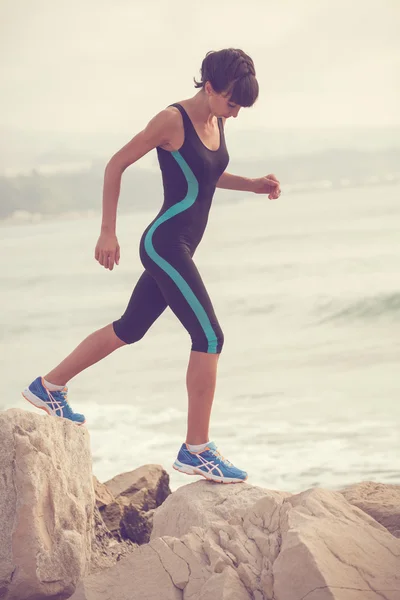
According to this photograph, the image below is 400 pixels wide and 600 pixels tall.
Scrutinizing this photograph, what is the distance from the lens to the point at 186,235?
3.14m

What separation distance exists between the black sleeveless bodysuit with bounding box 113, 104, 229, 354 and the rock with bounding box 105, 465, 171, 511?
124 centimetres

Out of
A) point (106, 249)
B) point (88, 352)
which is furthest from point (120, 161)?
point (88, 352)

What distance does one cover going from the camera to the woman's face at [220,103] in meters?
3.02

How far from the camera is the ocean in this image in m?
6.69

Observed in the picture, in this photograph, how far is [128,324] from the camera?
3.24 m

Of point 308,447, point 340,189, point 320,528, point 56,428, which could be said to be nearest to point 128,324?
point 56,428

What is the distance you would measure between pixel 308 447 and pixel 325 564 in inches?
172

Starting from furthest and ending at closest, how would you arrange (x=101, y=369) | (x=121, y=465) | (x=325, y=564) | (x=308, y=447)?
(x=101, y=369), (x=308, y=447), (x=121, y=465), (x=325, y=564)

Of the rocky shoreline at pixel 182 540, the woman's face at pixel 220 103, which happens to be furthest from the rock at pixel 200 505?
the woman's face at pixel 220 103

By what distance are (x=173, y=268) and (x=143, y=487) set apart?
1441 mm

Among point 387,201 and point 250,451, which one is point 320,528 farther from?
point 387,201

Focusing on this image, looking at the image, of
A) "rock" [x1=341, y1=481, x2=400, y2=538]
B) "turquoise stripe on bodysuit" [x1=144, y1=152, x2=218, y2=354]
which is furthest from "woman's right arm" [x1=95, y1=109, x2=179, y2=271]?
"rock" [x1=341, y1=481, x2=400, y2=538]

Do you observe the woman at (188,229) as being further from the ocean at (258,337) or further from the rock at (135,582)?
the ocean at (258,337)

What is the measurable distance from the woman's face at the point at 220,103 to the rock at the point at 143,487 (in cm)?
177
